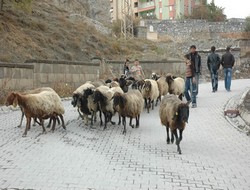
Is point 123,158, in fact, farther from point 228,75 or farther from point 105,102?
point 228,75

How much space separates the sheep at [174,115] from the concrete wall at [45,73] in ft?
26.1

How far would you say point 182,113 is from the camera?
24.7 ft

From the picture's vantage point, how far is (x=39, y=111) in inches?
354

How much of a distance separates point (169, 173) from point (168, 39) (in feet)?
120

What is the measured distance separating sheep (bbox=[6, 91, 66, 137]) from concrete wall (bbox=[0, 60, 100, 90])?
535 cm

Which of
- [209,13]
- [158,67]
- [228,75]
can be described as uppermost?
[209,13]

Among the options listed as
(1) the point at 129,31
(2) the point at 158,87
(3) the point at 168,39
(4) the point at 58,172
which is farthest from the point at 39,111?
(3) the point at 168,39

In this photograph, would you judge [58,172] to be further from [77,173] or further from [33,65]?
[33,65]

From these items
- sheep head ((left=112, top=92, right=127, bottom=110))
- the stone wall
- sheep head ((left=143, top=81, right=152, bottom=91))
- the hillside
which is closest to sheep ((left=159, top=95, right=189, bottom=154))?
sheep head ((left=112, top=92, right=127, bottom=110))

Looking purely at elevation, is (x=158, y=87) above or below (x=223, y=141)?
above

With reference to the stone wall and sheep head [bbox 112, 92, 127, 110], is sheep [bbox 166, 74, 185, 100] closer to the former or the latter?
sheep head [bbox 112, 92, 127, 110]

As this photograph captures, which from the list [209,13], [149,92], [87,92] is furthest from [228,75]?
[209,13]

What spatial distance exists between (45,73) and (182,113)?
10443 mm

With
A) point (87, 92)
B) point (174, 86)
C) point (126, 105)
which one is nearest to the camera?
point (126, 105)
